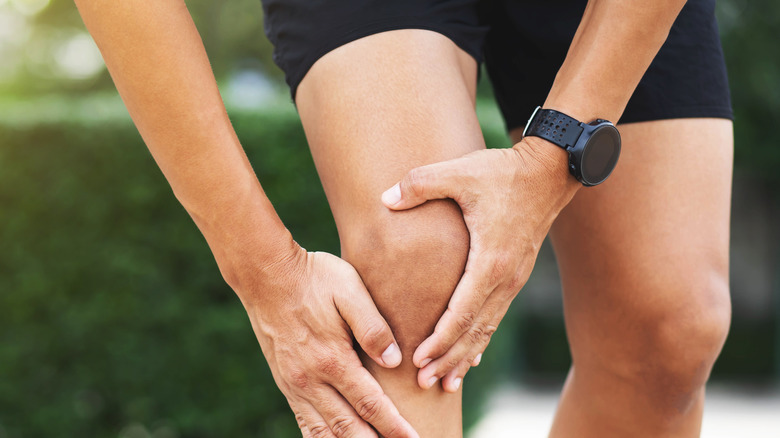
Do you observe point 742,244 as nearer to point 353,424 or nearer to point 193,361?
point 193,361

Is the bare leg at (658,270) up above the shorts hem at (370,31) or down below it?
below

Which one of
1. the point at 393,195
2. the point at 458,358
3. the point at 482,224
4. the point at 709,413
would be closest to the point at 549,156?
the point at 482,224

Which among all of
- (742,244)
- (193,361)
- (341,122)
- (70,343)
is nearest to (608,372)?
(341,122)

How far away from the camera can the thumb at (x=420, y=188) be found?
1158mm

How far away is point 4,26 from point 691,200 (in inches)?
701

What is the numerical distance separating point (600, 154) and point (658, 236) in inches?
16.1

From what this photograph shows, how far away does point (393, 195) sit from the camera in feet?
3.86

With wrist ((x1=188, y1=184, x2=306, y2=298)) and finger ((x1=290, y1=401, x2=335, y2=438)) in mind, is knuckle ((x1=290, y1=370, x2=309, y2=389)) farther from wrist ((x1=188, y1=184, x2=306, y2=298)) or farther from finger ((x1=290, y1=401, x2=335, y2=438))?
wrist ((x1=188, y1=184, x2=306, y2=298))

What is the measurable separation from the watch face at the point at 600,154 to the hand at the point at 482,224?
5 cm

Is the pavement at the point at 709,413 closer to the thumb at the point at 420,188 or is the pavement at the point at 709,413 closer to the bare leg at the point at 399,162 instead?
the bare leg at the point at 399,162

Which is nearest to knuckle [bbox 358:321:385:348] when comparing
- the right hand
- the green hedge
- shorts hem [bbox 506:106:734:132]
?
the right hand

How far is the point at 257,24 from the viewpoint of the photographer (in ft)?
43.1

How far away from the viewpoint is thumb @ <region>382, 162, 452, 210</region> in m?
1.16

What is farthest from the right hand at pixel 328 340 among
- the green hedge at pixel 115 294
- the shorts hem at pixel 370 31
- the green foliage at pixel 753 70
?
the green foliage at pixel 753 70
